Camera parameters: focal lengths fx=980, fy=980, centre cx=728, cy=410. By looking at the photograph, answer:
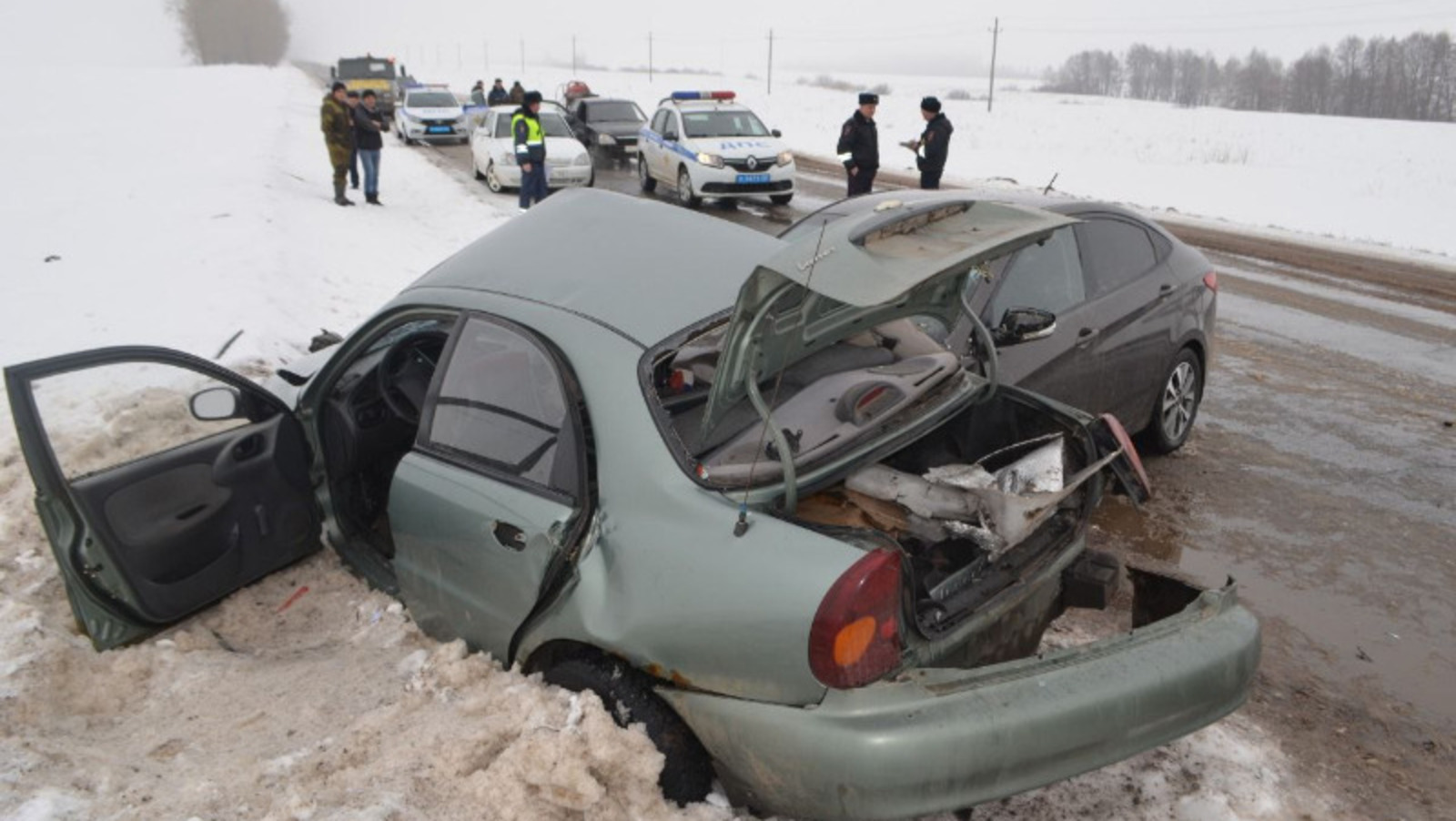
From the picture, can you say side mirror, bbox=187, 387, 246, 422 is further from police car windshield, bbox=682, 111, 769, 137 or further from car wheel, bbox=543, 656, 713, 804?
police car windshield, bbox=682, 111, 769, 137

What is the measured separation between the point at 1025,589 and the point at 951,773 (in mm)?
787

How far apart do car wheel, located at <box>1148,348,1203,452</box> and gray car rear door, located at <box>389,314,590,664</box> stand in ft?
12.7

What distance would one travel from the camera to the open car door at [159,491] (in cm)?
314

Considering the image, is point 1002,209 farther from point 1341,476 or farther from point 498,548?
point 1341,476

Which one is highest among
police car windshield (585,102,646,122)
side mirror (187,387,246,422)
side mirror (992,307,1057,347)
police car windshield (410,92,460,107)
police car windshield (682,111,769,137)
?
police car windshield (410,92,460,107)

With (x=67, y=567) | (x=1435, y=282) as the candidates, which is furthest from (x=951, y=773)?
(x=1435, y=282)

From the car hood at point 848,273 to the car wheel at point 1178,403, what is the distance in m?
3.06

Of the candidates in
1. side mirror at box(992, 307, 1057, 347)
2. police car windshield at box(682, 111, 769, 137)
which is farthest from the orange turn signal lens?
police car windshield at box(682, 111, 769, 137)

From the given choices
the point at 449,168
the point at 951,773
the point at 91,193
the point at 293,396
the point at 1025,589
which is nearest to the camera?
the point at 951,773

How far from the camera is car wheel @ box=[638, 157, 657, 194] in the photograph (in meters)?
17.8

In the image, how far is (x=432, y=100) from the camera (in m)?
26.0

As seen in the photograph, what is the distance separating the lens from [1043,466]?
3164 mm

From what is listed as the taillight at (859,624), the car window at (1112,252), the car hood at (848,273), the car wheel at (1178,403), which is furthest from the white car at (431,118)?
the taillight at (859,624)

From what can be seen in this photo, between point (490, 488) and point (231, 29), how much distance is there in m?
151
